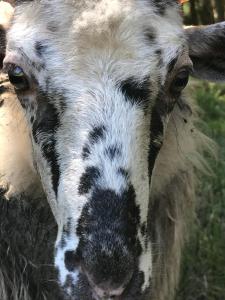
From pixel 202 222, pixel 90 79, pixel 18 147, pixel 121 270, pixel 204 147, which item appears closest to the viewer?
pixel 121 270

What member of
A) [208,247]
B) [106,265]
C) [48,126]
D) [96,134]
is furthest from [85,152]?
[208,247]

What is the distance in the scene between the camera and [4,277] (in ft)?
13.0

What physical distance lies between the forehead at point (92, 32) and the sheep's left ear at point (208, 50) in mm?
342

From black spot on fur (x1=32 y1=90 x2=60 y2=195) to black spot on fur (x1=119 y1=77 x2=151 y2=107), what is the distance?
30cm

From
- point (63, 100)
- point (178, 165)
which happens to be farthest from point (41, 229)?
point (63, 100)

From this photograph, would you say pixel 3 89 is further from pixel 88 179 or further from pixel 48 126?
pixel 88 179

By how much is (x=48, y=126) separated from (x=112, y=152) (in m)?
0.35

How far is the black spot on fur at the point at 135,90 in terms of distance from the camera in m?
3.12

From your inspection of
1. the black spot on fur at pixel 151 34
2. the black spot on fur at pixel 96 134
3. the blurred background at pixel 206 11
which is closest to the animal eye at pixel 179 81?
the black spot on fur at pixel 151 34

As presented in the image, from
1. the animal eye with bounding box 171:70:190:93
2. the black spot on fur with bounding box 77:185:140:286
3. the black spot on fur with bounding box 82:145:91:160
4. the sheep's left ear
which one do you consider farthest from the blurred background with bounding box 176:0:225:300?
the black spot on fur with bounding box 77:185:140:286

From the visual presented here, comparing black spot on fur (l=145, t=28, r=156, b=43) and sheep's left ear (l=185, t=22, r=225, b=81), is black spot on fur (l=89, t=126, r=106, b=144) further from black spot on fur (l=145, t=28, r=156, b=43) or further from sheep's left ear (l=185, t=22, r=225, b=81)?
sheep's left ear (l=185, t=22, r=225, b=81)

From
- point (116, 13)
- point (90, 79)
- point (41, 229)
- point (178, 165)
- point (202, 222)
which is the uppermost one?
point (116, 13)

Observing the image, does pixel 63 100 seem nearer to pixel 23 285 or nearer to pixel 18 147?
pixel 18 147

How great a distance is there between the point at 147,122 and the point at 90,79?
307 millimetres
